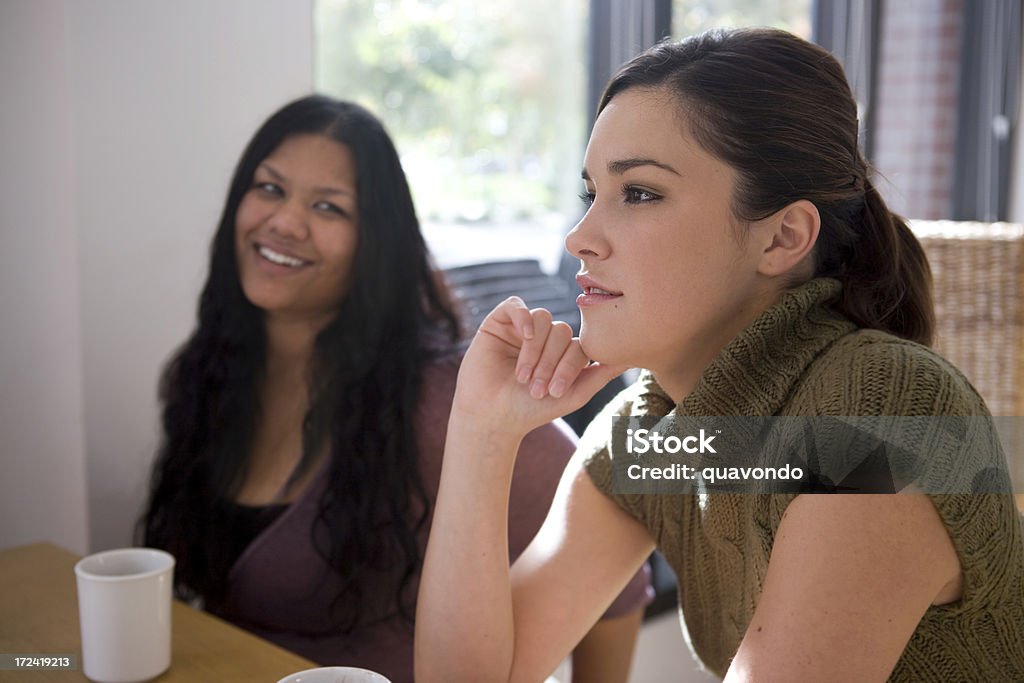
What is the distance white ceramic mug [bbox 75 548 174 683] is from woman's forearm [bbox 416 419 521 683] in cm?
27

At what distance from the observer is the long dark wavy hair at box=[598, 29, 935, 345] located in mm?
956

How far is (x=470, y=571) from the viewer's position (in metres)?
1.07

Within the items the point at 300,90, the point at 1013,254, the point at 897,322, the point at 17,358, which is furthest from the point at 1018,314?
the point at 17,358

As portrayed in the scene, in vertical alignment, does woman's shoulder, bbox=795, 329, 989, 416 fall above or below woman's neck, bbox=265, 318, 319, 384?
above

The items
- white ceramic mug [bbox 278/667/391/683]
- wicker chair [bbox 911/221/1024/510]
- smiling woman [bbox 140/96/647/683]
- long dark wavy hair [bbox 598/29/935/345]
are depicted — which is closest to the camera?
white ceramic mug [bbox 278/667/391/683]

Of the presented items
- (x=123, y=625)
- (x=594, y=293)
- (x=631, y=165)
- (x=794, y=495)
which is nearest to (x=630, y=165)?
(x=631, y=165)

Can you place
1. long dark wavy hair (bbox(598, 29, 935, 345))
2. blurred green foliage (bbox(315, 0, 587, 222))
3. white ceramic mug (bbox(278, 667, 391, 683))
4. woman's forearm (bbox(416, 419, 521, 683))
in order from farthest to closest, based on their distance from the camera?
blurred green foliage (bbox(315, 0, 587, 222))
woman's forearm (bbox(416, 419, 521, 683))
long dark wavy hair (bbox(598, 29, 935, 345))
white ceramic mug (bbox(278, 667, 391, 683))

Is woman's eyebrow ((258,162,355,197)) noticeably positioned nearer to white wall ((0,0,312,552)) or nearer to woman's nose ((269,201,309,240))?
woman's nose ((269,201,309,240))

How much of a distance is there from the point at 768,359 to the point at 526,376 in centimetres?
25

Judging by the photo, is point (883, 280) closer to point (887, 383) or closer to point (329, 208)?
point (887, 383)

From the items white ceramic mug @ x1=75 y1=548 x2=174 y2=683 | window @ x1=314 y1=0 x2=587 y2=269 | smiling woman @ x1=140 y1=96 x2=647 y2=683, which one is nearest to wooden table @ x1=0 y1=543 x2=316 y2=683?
white ceramic mug @ x1=75 y1=548 x2=174 y2=683

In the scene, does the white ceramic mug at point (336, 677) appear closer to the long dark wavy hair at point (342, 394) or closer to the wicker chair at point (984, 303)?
the long dark wavy hair at point (342, 394)

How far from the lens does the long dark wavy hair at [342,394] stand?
1.42m

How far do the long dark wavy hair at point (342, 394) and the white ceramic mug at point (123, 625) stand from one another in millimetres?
423
